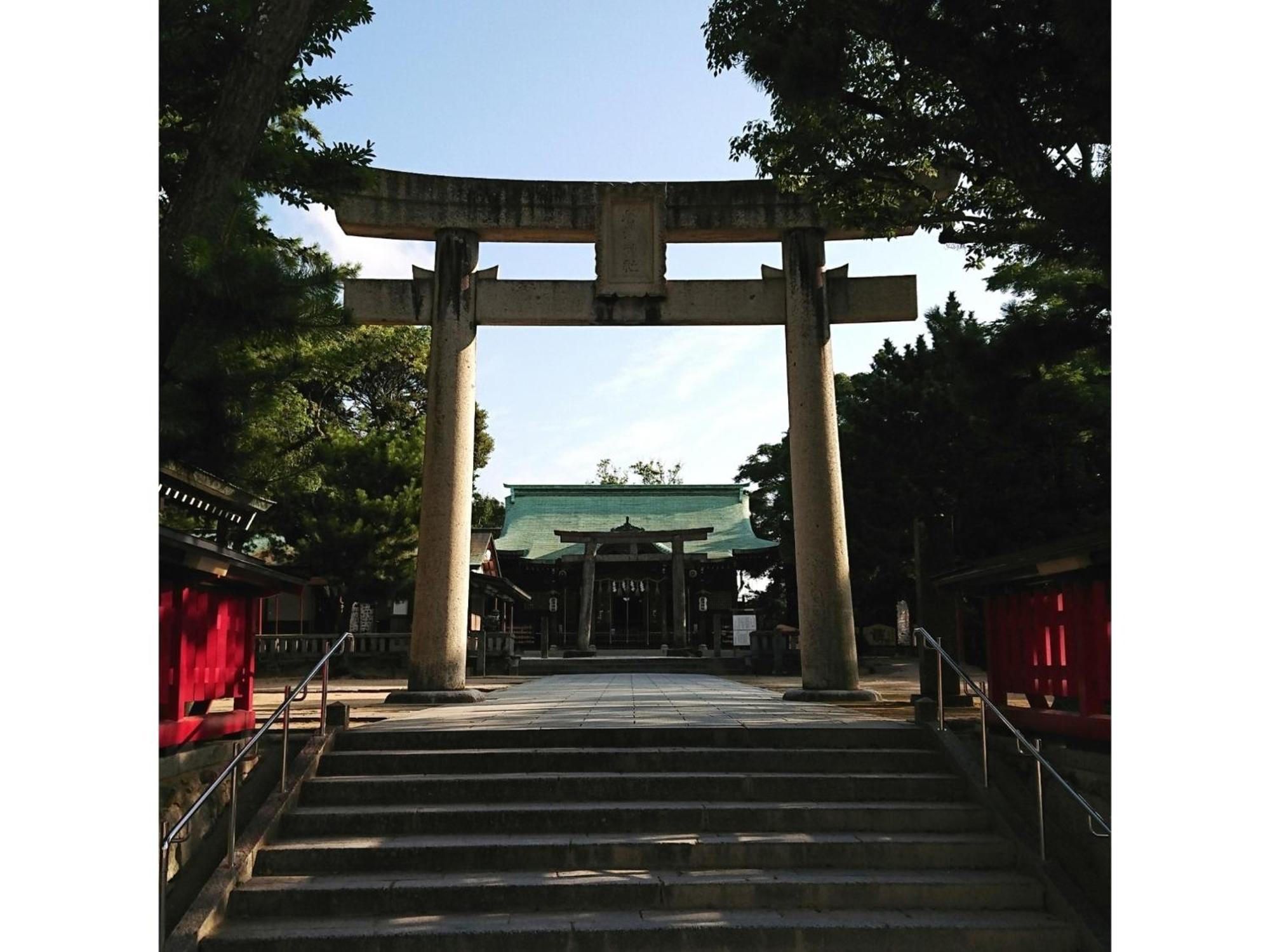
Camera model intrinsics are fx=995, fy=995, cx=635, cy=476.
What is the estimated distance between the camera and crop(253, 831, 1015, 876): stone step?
5.88 meters

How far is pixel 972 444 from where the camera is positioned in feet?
58.9

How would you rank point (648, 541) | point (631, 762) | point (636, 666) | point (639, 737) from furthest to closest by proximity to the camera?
point (648, 541), point (636, 666), point (639, 737), point (631, 762)

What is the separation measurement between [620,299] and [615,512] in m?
24.2

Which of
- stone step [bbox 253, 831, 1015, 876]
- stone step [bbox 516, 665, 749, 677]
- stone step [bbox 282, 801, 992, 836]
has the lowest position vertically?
stone step [bbox 516, 665, 749, 677]

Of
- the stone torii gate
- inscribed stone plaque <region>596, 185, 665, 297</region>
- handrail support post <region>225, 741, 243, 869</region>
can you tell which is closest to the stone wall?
handrail support post <region>225, 741, 243, 869</region>

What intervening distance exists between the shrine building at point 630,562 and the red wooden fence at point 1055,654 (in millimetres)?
18407

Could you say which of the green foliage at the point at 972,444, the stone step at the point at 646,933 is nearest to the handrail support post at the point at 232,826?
the stone step at the point at 646,933

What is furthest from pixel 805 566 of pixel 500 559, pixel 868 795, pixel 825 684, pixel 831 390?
pixel 500 559

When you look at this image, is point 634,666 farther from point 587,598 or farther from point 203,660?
point 203,660

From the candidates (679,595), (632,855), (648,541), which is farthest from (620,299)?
(648,541)

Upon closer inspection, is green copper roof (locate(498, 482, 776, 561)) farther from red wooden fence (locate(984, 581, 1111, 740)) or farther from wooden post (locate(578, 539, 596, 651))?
red wooden fence (locate(984, 581, 1111, 740))

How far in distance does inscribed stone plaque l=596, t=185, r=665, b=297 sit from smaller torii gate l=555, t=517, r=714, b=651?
14368 mm

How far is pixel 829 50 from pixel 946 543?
24.3ft

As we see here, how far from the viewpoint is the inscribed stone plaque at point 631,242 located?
12406 mm
